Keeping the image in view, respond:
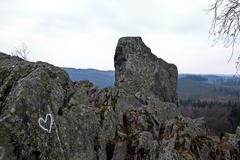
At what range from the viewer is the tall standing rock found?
3150 centimetres

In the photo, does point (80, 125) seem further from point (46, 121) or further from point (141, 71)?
point (141, 71)

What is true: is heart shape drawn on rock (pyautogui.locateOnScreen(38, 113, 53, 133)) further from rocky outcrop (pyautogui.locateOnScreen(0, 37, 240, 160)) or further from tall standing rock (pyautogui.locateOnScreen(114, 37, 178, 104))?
tall standing rock (pyautogui.locateOnScreen(114, 37, 178, 104))

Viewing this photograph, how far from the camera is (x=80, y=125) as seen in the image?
40.8 feet

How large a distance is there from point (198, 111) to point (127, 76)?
130828 mm

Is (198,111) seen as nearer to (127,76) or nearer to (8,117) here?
(127,76)

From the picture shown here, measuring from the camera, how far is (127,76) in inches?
1251

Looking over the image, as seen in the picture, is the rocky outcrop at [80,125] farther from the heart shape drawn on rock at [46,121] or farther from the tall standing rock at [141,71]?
the tall standing rock at [141,71]

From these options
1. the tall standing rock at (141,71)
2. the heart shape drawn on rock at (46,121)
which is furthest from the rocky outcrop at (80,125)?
the tall standing rock at (141,71)

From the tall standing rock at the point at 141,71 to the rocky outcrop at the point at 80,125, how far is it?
7949mm

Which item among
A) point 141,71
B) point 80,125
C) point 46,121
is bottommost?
point 80,125

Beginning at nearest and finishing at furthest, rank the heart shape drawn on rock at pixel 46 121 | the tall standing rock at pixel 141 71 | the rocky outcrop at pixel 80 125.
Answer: the rocky outcrop at pixel 80 125 < the heart shape drawn on rock at pixel 46 121 < the tall standing rock at pixel 141 71

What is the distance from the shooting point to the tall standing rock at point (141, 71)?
31500 mm

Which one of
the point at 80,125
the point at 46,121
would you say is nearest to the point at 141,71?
the point at 80,125

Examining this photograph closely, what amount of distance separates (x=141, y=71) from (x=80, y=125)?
20318 mm
